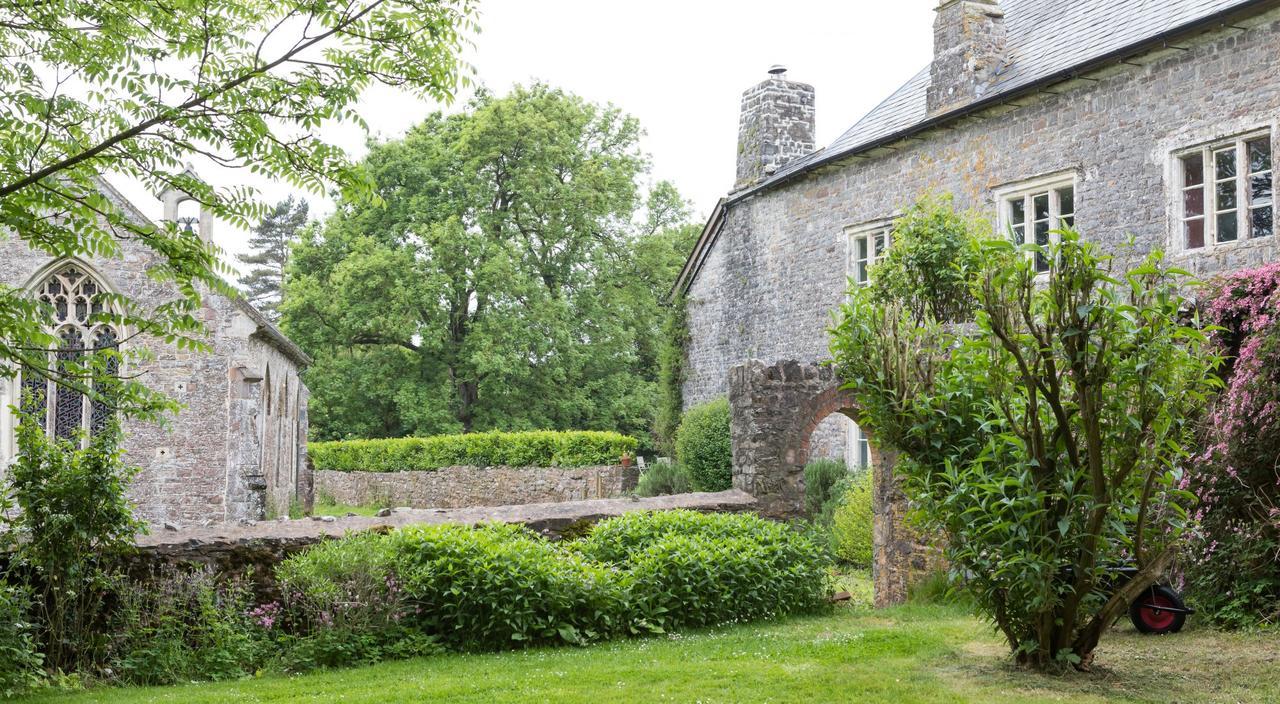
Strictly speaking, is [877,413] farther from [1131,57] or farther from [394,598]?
[1131,57]

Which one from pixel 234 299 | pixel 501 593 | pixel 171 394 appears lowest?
pixel 501 593

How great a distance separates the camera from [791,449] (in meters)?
12.8

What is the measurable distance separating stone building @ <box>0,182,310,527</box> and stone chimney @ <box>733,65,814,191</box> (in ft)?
32.1

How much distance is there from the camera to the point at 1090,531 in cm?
683

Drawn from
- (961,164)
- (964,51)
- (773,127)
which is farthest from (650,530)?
(773,127)

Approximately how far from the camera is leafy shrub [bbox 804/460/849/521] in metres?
18.2

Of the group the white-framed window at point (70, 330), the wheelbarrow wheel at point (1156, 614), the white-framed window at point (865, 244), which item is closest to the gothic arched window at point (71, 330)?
the white-framed window at point (70, 330)

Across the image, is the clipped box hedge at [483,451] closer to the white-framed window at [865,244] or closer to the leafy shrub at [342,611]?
the white-framed window at [865,244]

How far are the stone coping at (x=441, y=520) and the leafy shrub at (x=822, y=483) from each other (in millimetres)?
5658

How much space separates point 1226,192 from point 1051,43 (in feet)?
13.5

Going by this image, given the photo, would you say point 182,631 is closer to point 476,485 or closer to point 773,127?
point 773,127

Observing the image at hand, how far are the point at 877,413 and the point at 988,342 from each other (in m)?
0.97

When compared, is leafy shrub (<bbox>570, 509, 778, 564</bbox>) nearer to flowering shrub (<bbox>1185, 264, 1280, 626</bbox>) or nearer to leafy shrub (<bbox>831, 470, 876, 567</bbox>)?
flowering shrub (<bbox>1185, 264, 1280, 626</bbox>)

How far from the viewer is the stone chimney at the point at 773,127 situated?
71.5 ft
